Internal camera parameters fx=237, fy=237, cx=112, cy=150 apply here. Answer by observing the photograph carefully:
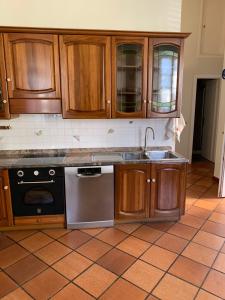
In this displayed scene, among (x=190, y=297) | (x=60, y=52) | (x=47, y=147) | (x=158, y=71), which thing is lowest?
(x=190, y=297)

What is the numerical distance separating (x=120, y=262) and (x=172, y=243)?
2.08 feet

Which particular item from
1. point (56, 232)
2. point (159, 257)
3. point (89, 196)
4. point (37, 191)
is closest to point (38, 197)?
point (37, 191)

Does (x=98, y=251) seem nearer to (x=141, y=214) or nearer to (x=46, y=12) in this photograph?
(x=141, y=214)

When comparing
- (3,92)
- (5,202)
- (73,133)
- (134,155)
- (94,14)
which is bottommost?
(5,202)

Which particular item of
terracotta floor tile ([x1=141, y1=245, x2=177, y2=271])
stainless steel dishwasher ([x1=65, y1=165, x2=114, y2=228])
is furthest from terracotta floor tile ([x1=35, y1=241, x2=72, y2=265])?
terracotta floor tile ([x1=141, y1=245, x2=177, y2=271])

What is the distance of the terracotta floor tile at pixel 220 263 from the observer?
7.01 ft

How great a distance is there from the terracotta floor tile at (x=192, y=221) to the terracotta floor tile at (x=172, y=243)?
14.8 inches

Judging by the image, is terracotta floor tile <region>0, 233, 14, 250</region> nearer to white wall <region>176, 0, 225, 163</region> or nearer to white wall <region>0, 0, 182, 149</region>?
white wall <region>0, 0, 182, 149</region>

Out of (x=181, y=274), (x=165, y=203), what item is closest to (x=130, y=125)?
(x=165, y=203)

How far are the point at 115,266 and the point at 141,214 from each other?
0.78m

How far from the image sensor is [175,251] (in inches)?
93.4

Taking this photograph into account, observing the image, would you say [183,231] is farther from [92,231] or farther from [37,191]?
[37,191]

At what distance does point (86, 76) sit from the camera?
2643mm

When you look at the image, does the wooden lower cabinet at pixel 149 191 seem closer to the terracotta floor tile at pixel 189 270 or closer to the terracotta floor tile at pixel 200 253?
the terracotta floor tile at pixel 200 253
